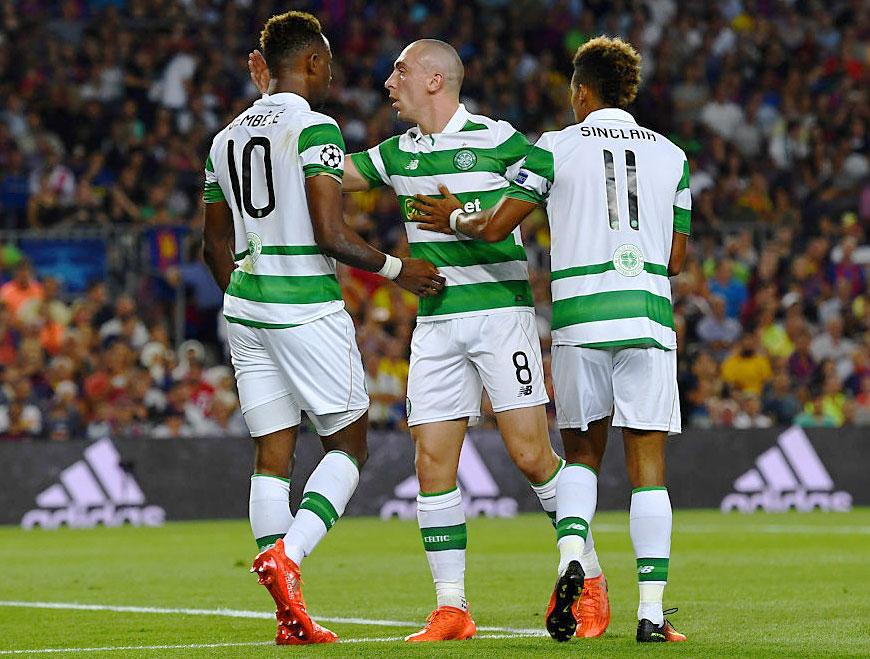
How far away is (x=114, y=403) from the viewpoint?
17.5 m

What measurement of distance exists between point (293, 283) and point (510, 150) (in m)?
1.08

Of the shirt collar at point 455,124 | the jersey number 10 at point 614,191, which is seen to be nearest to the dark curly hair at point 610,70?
the jersey number 10 at point 614,191

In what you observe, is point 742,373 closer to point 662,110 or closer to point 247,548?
point 662,110

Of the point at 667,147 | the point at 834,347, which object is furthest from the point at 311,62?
the point at 834,347

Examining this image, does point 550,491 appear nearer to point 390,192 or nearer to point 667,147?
point 667,147

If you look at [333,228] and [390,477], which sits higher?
[333,228]

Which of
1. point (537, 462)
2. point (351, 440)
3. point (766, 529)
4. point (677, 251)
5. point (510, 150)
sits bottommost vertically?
point (766, 529)

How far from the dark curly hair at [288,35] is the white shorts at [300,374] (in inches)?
43.8

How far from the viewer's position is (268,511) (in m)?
7.18

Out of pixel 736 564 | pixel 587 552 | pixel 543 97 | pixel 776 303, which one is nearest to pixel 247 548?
pixel 736 564

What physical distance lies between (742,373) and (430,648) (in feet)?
42.0

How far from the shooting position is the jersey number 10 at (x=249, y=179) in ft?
23.5

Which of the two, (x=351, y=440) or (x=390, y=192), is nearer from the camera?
(x=351, y=440)

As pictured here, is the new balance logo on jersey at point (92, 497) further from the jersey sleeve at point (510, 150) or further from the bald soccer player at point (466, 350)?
the jersey sleeve at point (510, 150)
